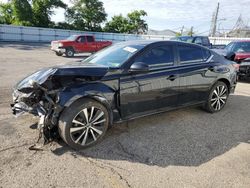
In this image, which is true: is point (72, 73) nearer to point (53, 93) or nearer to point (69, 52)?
point (53, 93)

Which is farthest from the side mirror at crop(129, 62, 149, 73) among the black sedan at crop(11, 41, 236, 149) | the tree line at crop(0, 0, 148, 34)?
the tree line at crop(0, 0, 148, 34)

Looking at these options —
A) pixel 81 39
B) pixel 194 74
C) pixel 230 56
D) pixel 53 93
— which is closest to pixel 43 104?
pixel 53 93

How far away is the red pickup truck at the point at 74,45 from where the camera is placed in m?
15.9

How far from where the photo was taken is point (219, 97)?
16.8ft

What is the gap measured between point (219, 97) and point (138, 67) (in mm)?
2582

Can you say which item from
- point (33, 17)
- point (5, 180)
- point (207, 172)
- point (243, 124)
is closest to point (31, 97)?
point (5, 180)

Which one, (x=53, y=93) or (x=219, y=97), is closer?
(x=53, y=93)

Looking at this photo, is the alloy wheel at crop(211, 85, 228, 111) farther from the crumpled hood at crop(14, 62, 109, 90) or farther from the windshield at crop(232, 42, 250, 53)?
the windshield at crop(232, 42, 250, 53)

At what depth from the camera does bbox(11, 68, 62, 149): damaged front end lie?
3096mm

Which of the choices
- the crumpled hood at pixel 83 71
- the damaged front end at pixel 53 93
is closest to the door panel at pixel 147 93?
the crumpled hood at pixel 83 71

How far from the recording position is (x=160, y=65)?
400 centimetres

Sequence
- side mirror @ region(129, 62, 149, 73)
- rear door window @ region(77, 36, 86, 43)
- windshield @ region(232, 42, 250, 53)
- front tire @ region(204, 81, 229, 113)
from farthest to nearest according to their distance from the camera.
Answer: rear door window @ region(77, 36, 86, 43)
windshield @ region(232, 42, 250, 53)
front tire @ region(204, 81, 229, 113)
side mirror @ region(129, 62, 149, 73)

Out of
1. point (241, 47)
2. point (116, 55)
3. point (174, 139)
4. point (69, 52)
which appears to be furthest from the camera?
point (69, 52)

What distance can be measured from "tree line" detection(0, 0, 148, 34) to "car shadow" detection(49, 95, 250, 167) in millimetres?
35042
